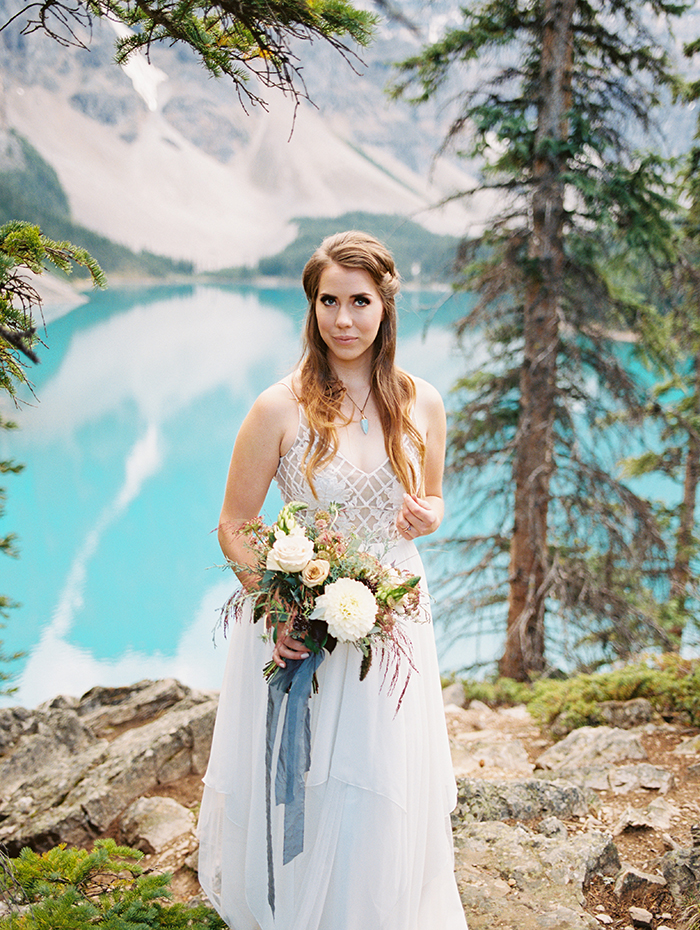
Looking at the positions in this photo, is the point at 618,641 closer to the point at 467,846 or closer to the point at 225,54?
the point at 467,846

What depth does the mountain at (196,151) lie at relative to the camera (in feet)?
161

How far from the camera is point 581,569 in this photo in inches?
274

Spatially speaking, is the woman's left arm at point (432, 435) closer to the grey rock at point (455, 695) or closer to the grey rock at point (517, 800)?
the grey rock at point (517, 800)

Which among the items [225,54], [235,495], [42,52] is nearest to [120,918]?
[235,495]

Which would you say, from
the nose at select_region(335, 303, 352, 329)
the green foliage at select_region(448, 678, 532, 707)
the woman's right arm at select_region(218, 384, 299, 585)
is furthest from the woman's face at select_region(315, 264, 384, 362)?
the green foliage at select_region(448, 678, 532, 707)

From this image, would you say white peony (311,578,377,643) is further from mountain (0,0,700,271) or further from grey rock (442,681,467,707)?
mountain (0,0,700,271)

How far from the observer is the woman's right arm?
7.32ft

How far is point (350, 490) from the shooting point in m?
2.23

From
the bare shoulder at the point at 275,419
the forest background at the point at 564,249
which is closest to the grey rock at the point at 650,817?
the bare shoulder at the point at 275,419

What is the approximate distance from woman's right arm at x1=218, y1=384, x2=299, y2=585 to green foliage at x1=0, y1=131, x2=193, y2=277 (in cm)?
4235

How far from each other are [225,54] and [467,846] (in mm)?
3108

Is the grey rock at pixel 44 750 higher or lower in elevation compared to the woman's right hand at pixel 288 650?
lower

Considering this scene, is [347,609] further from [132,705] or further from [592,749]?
[132,705]

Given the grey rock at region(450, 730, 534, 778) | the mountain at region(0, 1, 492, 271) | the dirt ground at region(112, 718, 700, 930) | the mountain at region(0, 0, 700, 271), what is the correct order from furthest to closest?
the mountain at region(0, 1, 492, 271)
the mountain at region(0, 0, 700, 271)
the grey rock at region(450, 730, 534, 778)
the dirt ground at region(112, 718, 700, 930)
